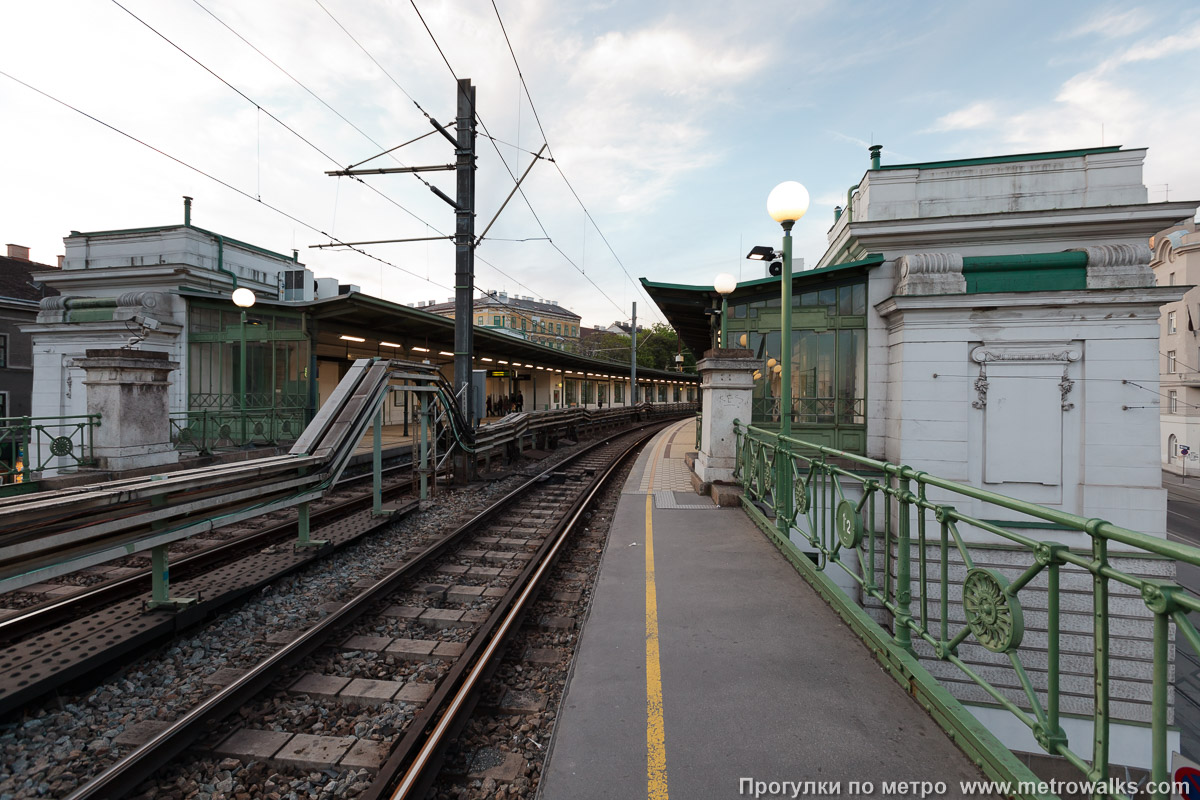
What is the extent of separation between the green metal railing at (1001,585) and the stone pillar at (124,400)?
10.6m

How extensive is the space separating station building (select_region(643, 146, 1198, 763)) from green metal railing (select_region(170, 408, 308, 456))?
11253 mm

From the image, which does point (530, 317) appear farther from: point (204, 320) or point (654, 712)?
point (654, 712)

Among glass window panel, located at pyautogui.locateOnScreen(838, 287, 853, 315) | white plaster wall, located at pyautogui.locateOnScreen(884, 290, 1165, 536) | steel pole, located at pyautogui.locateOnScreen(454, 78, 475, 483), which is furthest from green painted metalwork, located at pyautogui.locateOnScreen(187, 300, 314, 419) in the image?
white plaster wall, located at pyautogui.locateOnScreen(884, 290, 1165, 536)

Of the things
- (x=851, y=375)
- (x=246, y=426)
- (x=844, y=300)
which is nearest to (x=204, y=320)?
(x=246, y=426)

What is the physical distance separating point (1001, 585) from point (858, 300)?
10.3 m

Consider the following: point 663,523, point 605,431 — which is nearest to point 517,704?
point 663,523

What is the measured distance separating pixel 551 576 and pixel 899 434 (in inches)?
320

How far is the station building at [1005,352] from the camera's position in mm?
8992

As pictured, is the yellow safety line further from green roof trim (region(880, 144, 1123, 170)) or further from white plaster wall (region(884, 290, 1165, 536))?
green roof trim (region(880, 144, 1123, 170))

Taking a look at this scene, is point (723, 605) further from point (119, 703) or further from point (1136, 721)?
point (1136, 721)

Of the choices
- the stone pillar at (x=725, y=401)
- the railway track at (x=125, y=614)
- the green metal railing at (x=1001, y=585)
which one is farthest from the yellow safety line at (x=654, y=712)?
the stone pillar at (x=725, y=401)

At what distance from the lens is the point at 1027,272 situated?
10.1m

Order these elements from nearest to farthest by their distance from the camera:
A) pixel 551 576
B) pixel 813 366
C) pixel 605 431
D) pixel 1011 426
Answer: pixel 551 576 → pixel 1011 426 → pixel 813 366 → pixel 605 431

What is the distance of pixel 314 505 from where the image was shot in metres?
8.86
